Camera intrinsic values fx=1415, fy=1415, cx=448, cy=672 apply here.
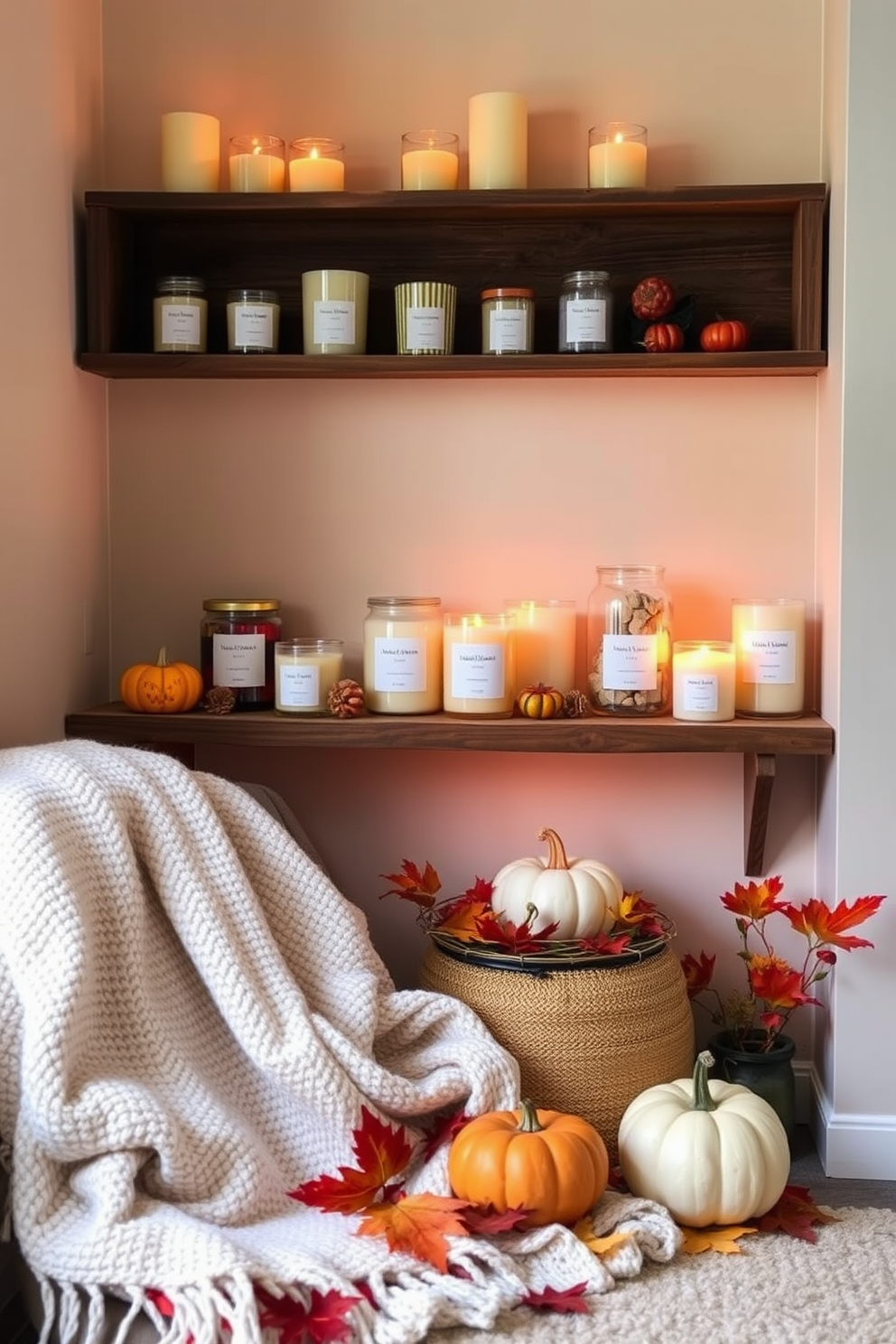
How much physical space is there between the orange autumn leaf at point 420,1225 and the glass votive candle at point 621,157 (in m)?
1.41

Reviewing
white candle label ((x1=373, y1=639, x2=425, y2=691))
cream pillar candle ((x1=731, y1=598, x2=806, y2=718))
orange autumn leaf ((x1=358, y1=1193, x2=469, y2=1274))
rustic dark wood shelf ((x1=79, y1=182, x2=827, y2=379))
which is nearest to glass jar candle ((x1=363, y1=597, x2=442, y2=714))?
white candle label ((x1=373, y1=639, x2=425, y2=691))

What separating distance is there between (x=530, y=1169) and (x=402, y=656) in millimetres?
767

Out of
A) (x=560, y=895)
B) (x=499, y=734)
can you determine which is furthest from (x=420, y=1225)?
(x=499, y=734)

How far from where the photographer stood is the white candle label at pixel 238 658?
2.13 meters

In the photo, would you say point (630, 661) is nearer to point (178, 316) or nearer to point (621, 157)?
point (621, 157)

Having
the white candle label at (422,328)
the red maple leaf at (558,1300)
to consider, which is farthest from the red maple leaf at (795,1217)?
the white candle label at (422,328)

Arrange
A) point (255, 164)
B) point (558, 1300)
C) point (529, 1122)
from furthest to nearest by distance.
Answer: point (255, 164) → point (529, 1122) → point (558, 1300)

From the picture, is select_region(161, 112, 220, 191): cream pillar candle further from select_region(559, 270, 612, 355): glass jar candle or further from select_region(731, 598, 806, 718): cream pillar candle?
select_region(731, 598, 806, 718): cream pillar candle

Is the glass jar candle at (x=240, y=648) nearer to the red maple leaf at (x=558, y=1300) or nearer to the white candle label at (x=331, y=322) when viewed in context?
the white candle label at (x=331, y=322)

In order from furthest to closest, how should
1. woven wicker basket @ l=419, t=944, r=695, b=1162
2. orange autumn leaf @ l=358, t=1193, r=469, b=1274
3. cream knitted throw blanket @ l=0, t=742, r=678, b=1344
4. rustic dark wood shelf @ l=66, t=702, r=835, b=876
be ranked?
1. rustic dark wood shelf @ l=66, t=702, r=835, b=876
2. woven wicker basket @ l=419, t=944, r=695, b=1162
3. orange autumn leaf @ l=358, t=1193, r=469, b=1274
4. cream knitted throw blanket @ l=0, t=742, r=678, b=1344

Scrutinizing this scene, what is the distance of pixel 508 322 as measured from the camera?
2066 millimetres

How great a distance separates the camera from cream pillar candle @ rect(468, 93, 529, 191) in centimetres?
206

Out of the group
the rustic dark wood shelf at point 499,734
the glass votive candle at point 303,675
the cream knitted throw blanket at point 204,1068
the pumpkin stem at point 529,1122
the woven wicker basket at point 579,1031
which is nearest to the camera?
the cream knitted throw blanket at point 204,1068

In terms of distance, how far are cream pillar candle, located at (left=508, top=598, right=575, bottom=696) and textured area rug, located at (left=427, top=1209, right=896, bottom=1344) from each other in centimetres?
83
